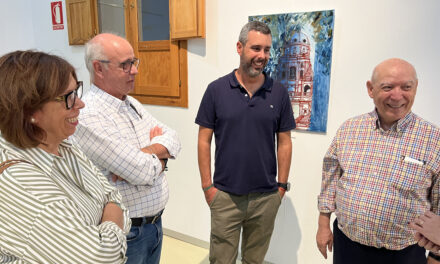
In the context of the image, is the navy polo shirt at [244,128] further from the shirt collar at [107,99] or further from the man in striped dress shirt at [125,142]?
the shirt collar at [107,99]

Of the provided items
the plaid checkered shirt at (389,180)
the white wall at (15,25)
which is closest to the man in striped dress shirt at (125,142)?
the plaid checkered shirt at (389,180)

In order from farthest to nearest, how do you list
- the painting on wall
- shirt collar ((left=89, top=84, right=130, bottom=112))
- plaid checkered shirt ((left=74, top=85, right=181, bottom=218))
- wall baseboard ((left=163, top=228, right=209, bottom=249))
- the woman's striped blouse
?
wall baseboard ((left=163, top=228, right=209, bottom=249)) < the painting on wall < shirt collar ((left=89, top=84, right=130, bottom=112)) < plaid checkered shirt ((left=74, top=85, right=181, bottom=218)) < the woman's striped blouse

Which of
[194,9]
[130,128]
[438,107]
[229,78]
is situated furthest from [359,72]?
[130,128]

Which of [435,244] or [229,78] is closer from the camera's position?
[435,244]

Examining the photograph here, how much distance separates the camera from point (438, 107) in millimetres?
1839

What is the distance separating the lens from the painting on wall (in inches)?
81.1

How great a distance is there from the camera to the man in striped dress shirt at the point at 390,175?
1.29 metres

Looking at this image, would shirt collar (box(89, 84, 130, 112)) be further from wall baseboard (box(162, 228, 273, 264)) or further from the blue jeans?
wall baseboard (box(162, 228, 273, 264))

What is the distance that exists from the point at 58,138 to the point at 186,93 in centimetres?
185

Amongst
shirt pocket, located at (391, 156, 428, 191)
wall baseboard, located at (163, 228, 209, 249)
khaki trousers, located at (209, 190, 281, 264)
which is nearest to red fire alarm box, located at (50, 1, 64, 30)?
wall baseboard, located at (163, 228, 209, 249)

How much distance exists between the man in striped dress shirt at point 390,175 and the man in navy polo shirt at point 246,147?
0.50 m

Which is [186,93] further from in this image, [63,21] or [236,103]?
[63,21]

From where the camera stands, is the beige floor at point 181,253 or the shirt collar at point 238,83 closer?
→ the shirt collar at point 238,83

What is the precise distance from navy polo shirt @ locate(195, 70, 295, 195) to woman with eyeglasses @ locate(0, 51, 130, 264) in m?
→ 0.99
